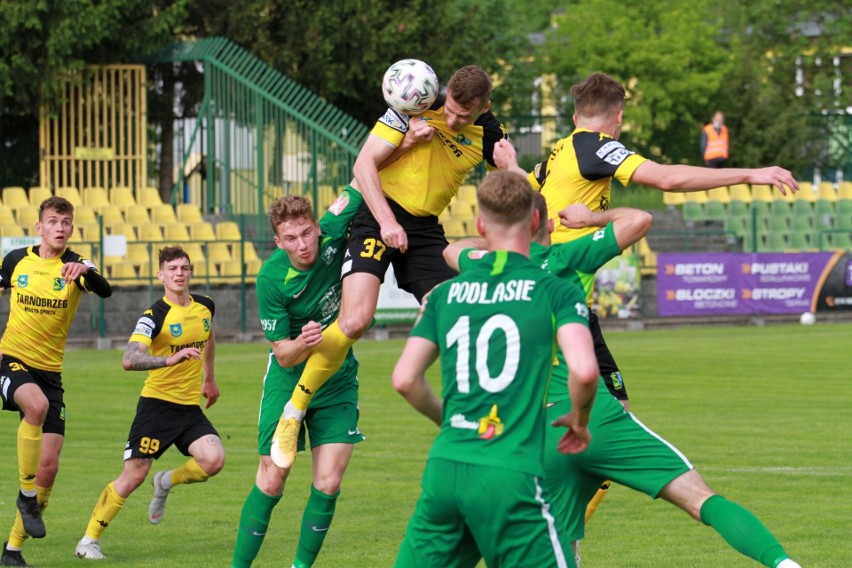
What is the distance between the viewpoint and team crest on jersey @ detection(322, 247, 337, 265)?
8.78 m

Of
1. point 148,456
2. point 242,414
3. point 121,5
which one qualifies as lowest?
point 242,414

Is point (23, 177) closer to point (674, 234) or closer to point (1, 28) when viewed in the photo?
point (1, 28)

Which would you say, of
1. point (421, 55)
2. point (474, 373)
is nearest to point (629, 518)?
point (474, 373)

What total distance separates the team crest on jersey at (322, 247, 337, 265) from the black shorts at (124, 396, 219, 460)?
1.79 metres

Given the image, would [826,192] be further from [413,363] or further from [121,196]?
[413,363]

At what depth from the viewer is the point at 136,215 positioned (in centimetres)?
2961

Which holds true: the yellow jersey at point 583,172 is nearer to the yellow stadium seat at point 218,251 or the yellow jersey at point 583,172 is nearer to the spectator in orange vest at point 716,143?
the yellow stadium seat at point 218,251

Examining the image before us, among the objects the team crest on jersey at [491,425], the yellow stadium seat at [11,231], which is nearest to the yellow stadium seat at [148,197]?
the yellow stadium seat at [11,231]

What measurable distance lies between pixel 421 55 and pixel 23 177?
1022 cm

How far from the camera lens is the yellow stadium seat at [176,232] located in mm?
28312

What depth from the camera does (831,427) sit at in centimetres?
1614

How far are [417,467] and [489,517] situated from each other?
8.14 meters

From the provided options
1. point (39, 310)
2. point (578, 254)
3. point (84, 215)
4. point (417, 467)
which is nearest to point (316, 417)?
point (578, 254)

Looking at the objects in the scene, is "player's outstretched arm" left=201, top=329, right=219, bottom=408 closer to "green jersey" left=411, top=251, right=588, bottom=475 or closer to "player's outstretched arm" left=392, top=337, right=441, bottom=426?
"player's outstretched arm" left=392, top=337, right=441, bottom=426
